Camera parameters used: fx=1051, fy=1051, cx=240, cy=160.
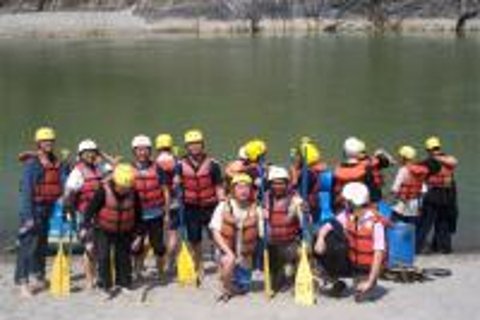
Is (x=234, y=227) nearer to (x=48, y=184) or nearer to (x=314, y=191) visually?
(x=314, y=191)

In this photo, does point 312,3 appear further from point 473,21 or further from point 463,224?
point 463,224

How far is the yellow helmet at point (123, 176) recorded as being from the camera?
958 cm

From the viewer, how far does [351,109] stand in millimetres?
30219

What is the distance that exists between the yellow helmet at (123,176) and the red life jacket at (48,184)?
2.82ft

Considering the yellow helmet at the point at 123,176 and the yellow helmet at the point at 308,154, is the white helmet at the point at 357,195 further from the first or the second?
the yellow helmet at the point at 123,176

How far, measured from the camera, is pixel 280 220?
9.75 meters

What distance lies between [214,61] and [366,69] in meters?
8.37

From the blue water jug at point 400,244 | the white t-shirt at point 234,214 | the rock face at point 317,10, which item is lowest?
the blue water jug at point 400,244

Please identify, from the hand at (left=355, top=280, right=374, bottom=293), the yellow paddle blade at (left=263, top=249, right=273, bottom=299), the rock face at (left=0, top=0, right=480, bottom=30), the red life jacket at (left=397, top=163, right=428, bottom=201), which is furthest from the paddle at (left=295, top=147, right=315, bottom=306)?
the rock face at (left=0, top=0, right=480, bottom=30)

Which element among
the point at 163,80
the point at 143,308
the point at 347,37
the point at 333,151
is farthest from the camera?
the point at 347,37

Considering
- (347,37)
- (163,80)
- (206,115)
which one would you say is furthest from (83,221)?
(347,37)

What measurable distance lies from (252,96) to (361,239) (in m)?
25.2

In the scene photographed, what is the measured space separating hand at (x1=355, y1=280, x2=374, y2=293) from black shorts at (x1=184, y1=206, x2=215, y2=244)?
1902 mm

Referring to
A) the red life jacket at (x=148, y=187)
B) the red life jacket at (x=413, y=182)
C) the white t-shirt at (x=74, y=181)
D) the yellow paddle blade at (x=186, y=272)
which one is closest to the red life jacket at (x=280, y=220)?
the yellow paddle blade at (x=186, y=272)
